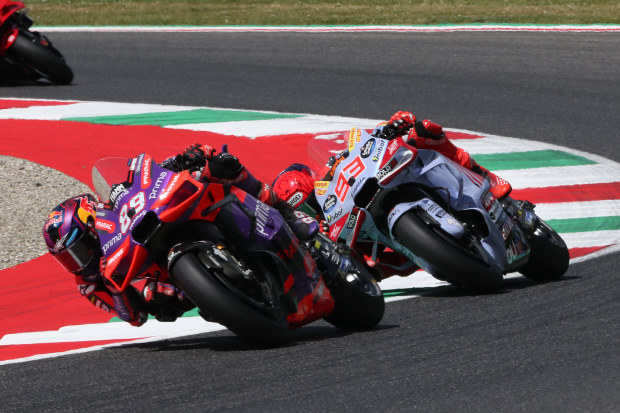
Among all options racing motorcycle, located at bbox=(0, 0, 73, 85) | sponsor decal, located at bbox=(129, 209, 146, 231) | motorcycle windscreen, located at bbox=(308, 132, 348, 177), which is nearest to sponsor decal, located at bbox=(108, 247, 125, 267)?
sponsor decal, located at bbox=(129, 209, 146, 231)

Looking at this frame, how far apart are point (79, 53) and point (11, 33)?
2756 millimetres

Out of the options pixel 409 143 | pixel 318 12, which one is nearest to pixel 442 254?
pixel 409 143

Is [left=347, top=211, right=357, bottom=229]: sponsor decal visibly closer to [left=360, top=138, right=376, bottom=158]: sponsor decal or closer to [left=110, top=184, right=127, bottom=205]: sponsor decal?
[left=360, top=138, right=376, bottom=158]: sponsor decal

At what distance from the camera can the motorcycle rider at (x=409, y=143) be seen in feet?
23.0

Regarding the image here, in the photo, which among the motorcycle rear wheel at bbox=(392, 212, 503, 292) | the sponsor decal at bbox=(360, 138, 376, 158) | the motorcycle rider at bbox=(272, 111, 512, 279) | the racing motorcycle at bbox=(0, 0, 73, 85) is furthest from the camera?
the racing motorcycle at bbox=(0, 0, 73, 85)

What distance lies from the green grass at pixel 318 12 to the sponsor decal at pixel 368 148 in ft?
34.6

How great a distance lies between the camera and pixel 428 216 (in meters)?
6.52

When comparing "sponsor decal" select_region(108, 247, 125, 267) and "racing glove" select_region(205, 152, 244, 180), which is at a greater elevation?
"racing glove" select_region(205, 152, 244, 180)

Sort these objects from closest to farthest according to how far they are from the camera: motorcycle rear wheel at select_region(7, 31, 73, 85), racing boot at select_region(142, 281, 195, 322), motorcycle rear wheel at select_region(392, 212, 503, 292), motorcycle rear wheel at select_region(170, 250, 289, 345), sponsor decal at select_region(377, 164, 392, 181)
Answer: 1. motorcycle rear wheel at select_region(170, 250, 289, 345)
2. racing boot at select_region(142, 281, 195, 322)
3. motorcycle rear wheel at select_region(392, 212, 503, 292)
4. sponsor decal at select_region(377, 164, 392, 181)
5. motorcycle rear wheel at select_region(7, 31, 73, 85)

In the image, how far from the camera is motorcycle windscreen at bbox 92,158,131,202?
5.64m

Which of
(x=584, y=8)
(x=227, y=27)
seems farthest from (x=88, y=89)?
(x=584, y=8)

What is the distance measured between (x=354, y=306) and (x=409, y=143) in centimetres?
143

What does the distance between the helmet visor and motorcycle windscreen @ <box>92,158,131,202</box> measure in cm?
22

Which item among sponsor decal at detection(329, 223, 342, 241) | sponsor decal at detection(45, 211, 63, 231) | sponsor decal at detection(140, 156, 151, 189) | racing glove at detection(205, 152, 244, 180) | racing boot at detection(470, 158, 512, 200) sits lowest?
sponsor decal at detection(329, 223, 342, 241)
